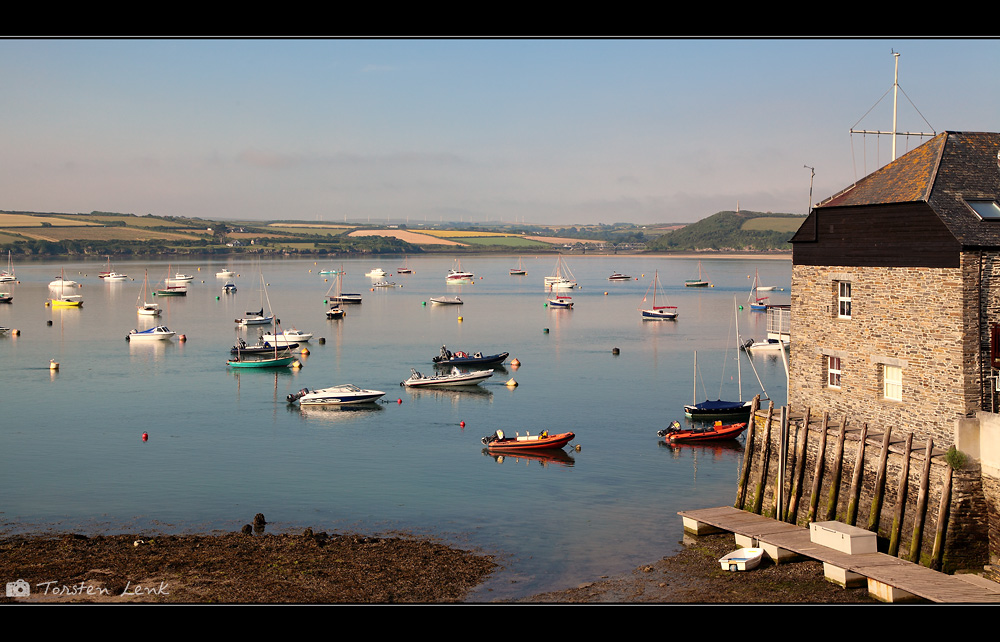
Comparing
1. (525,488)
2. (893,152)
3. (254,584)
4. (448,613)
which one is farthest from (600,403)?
(448,613)

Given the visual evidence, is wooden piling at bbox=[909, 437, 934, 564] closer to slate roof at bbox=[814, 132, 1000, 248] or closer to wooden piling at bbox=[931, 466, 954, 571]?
wooden piling at bbox=[931, 466, 954, 571]

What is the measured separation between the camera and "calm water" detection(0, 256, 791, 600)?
3325 centimetres

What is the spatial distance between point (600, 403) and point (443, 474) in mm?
20898

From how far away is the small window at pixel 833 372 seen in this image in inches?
1110

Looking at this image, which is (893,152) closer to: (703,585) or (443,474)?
(703,585)

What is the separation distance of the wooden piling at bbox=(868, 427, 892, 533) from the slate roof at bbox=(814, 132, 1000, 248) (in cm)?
539

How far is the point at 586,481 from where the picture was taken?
40000mm

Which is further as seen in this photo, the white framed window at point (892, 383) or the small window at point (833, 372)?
the small window at point (833, 372)

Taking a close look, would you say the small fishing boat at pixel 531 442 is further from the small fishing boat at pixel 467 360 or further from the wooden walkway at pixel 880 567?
the small fishing boat at pixel 467 360

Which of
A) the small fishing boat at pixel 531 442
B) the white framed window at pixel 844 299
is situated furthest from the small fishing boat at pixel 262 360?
the white framed window at pixel 844 299

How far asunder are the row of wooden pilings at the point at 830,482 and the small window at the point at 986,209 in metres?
5.99

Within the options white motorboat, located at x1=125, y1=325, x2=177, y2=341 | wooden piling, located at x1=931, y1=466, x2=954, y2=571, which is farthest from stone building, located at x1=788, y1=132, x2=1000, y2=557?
white motorboat, located at x1=125, y1=325, x2=177, y2=341

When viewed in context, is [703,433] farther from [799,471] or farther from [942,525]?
[942,525]

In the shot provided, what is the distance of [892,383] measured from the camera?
26.0 meters
